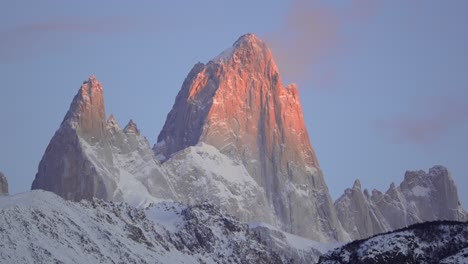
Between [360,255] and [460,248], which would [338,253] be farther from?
[460,248]

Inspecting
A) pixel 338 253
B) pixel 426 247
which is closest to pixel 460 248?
pixel 426 247

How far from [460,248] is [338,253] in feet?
57.4

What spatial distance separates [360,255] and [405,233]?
25.4ft

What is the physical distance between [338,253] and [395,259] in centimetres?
1045

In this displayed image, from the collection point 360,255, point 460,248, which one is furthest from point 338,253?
point 460,248

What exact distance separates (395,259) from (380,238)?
623cm

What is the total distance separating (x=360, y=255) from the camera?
19588cm

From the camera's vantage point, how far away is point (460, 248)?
197 meters

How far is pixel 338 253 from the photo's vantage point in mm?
199875

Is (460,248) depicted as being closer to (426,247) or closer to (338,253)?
(426,247)

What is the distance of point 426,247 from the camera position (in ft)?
645

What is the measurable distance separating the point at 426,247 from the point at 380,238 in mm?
6680

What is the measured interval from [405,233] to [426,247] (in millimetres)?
3822
